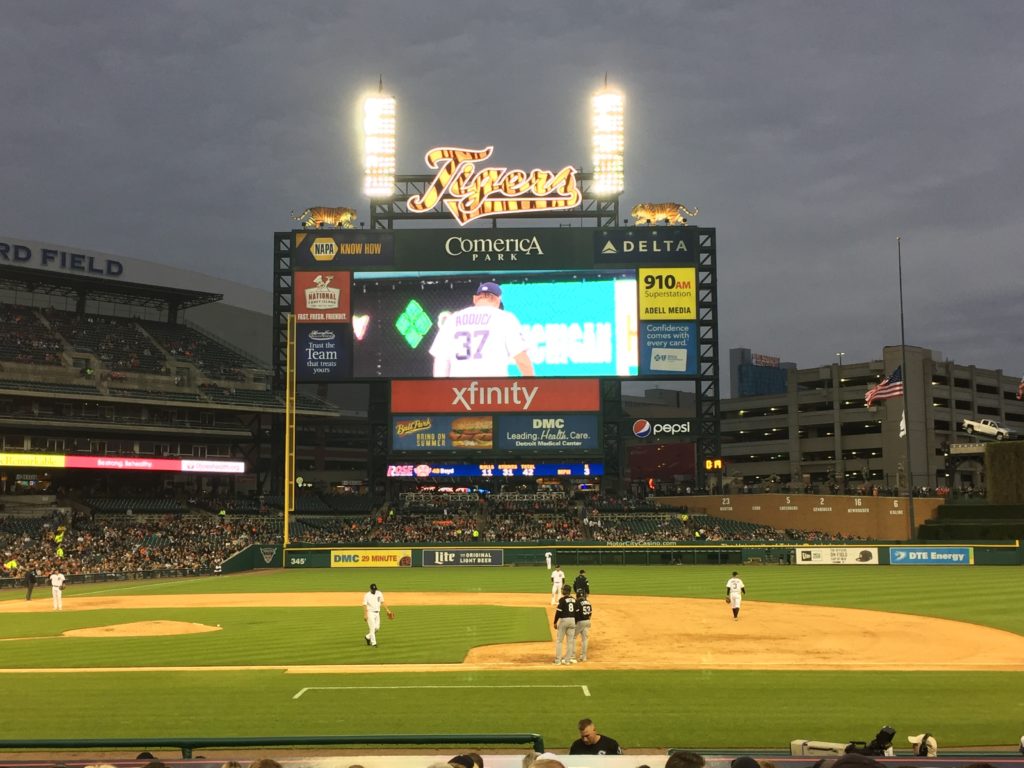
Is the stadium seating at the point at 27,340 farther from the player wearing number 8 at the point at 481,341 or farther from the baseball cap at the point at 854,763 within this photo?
the baseball cap at the point at 854,763

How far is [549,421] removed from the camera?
62812 millimetres

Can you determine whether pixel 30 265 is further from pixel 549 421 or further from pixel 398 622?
pixel 398 622

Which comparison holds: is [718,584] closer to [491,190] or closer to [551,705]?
[551,705]

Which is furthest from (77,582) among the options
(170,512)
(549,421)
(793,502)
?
(793,502)

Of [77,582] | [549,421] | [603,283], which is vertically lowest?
[77,582]

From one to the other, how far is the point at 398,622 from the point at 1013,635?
55.2 feet

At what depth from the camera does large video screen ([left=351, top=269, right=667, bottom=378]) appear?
6241cm

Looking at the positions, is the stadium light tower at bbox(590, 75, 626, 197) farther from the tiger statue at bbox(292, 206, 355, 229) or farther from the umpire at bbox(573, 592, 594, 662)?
the umpire at bbox(573, 592, 594, 662)

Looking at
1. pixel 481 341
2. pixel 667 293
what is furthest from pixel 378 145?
pixel 667 293

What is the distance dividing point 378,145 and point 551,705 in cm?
5956

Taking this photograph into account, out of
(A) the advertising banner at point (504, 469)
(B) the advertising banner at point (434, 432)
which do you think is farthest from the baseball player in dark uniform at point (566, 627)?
(A) the advertising banner at point (504, 469)

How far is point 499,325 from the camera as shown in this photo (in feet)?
206

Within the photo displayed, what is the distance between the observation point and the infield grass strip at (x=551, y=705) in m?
12.8

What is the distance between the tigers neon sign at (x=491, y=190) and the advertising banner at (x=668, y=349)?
38.4ft
